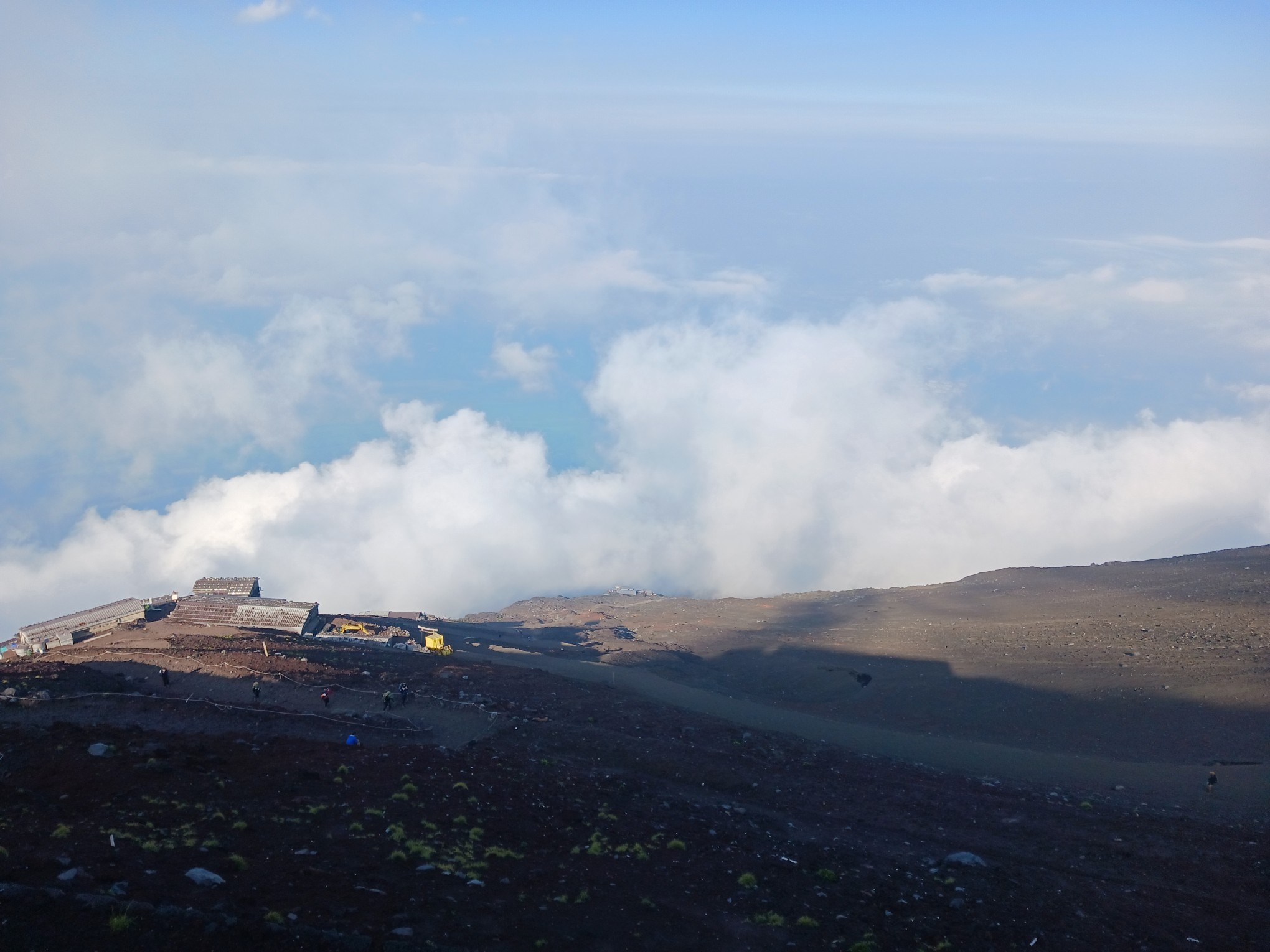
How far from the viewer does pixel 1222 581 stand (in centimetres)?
5966

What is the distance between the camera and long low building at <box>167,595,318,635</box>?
4800 cm

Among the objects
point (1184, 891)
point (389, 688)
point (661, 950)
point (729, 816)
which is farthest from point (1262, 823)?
point (389, 688)

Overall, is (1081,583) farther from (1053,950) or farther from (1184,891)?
(1053,950)

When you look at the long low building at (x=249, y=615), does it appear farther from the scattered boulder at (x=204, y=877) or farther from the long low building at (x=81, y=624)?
the scattered boulder at (x=204, y=877)

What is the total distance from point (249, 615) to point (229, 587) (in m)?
9.68

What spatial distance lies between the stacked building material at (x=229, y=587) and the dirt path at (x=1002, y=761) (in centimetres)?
1741

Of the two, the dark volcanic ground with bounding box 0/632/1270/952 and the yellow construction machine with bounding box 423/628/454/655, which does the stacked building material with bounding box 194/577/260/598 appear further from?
the dark volcanic ground with bounding box 0/632/1270/952

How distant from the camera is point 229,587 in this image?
5716 cm

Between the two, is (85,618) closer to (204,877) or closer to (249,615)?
(249,615)

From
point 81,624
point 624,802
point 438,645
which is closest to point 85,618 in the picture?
point 81,624

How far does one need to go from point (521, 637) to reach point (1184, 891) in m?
52.8

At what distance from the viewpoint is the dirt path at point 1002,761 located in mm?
30656

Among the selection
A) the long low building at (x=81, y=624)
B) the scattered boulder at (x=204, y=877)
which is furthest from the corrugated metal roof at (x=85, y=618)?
the scattered boulder at (x=204, y=877)

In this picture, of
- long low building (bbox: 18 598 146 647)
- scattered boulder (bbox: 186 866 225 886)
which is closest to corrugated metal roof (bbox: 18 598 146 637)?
long low building (bbox: 18 598 146 647)
